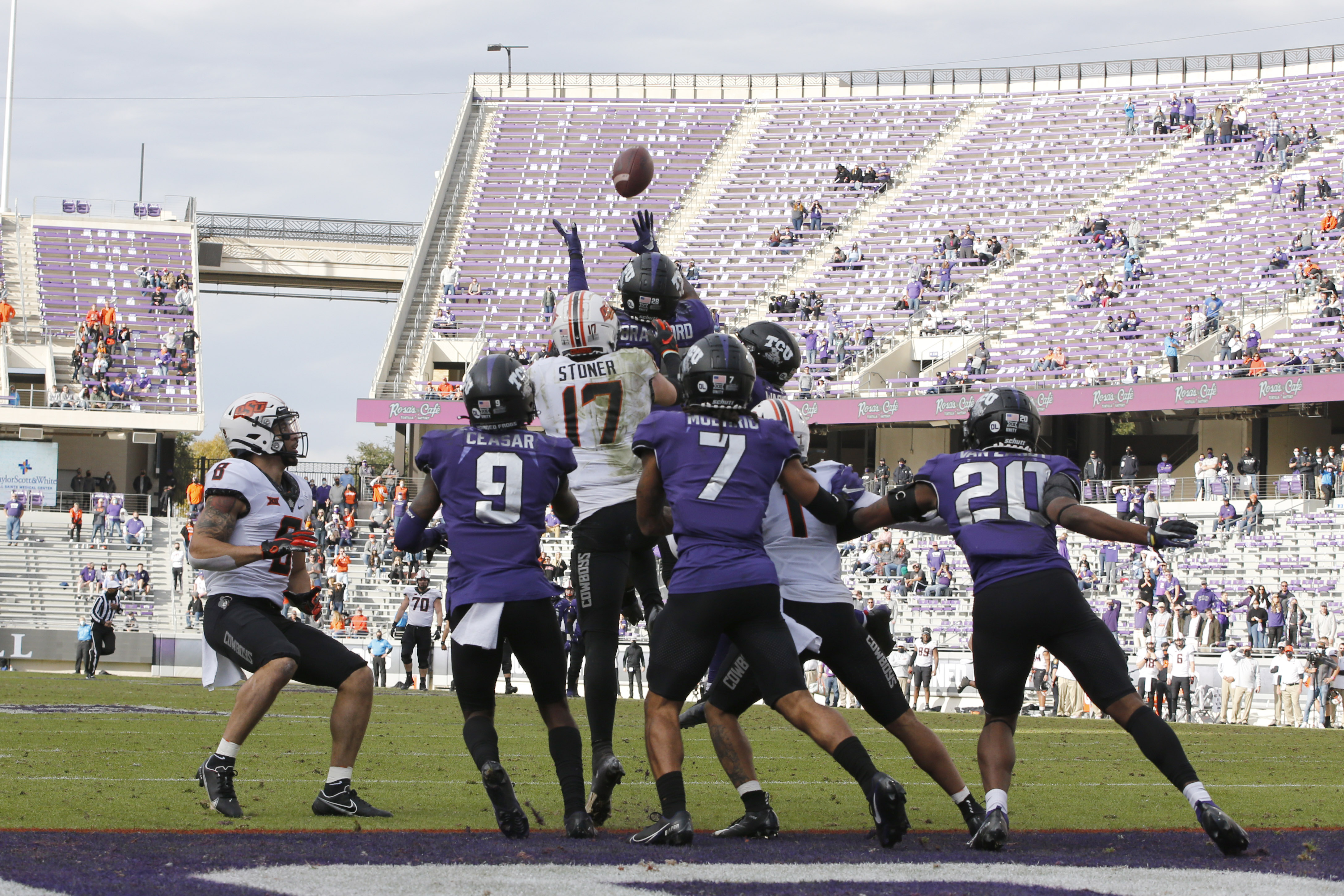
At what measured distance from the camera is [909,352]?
119ft

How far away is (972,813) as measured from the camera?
6133 millimetres

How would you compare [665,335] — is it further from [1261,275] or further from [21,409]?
[21,409]

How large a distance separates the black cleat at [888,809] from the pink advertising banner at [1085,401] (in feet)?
68.9

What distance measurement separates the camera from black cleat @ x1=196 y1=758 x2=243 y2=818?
6.56 metres

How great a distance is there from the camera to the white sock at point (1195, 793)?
5684mm

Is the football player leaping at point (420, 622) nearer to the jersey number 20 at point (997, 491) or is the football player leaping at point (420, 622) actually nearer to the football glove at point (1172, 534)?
the jersey number 20 at point (997, 491)

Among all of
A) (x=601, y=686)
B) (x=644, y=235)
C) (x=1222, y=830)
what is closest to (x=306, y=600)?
(x=601, y=686)

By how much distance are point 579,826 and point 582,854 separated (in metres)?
0.55

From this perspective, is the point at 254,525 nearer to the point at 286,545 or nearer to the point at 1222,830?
the point at 286,545

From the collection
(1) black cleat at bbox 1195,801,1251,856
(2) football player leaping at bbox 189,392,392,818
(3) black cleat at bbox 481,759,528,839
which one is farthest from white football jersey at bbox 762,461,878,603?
(2) football player leaping at bbox 189,392,392,818

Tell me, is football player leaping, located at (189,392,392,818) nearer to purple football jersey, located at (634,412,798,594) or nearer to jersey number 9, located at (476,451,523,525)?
jersey number 9, located at (476,451,523,525)

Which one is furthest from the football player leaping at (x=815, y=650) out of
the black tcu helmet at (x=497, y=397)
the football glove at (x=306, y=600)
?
the football glove at (x=306, y=600)

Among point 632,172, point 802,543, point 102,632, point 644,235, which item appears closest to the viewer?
point 802,543

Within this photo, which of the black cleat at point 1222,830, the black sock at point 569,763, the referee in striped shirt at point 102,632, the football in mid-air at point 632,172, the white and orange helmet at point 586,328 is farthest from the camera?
the referee in striped shirt at point 102,632
